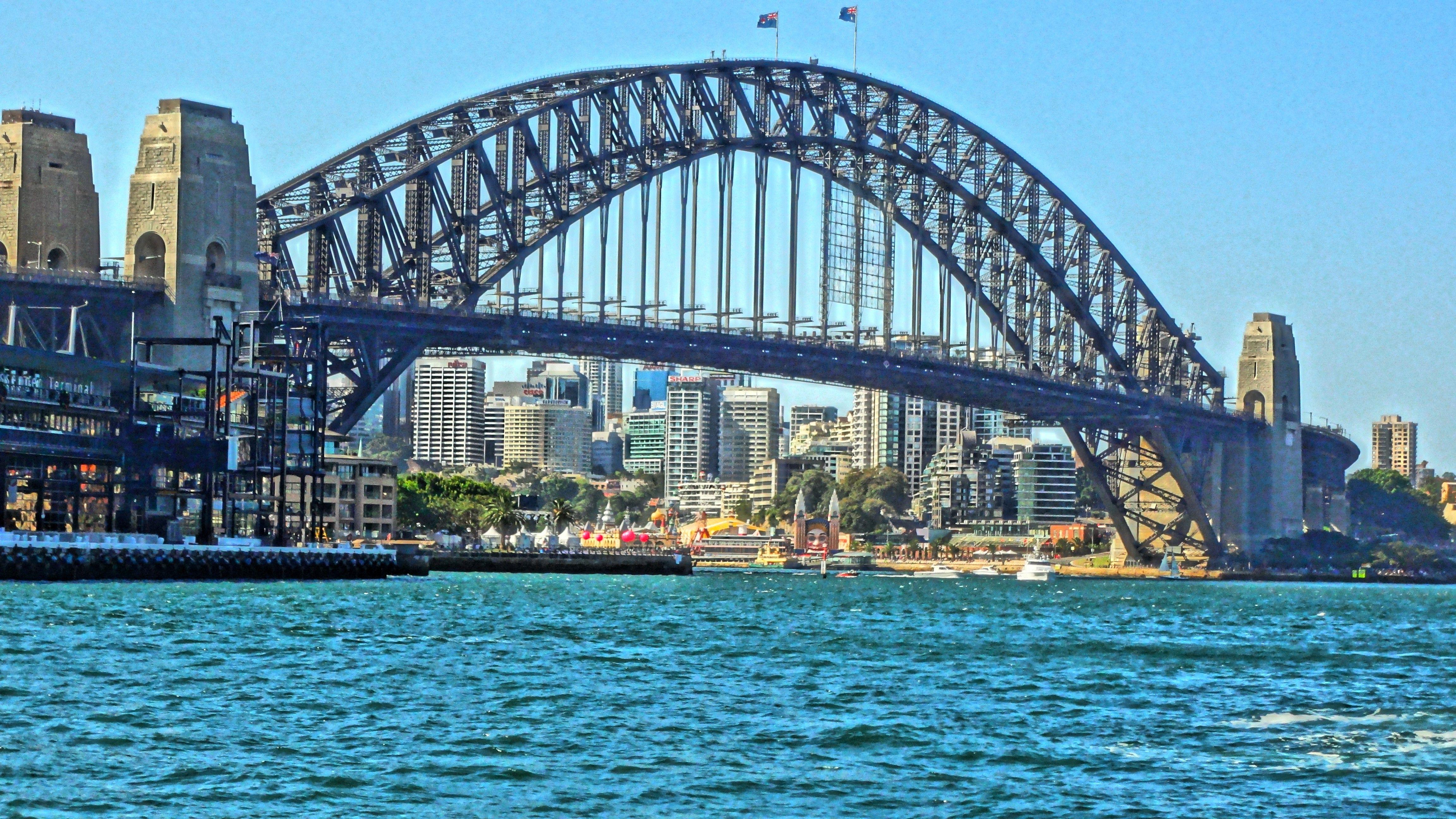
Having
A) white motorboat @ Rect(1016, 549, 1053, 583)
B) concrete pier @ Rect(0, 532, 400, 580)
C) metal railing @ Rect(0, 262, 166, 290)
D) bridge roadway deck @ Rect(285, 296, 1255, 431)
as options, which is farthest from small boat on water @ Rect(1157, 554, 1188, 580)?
metal railing @ Rect(0, 262, 166, 290)

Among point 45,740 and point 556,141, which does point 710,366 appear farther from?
point 45,740

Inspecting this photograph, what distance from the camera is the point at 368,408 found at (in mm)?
82500

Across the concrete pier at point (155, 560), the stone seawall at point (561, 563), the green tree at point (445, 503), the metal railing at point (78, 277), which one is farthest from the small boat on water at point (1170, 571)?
the metal railing at point (78, 277)

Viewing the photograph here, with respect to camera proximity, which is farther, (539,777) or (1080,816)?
(539,777)

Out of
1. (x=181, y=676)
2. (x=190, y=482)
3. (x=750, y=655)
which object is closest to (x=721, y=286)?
→ (x=190, y=482)

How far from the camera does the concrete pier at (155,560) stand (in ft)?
205

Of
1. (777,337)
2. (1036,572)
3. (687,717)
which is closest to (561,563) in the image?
(777,337)

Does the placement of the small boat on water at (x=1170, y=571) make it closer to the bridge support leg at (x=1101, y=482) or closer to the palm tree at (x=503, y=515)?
the bridge support leg at (x=1101, y=482)

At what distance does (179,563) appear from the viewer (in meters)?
67.7

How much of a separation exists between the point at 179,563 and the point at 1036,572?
69.8 meters

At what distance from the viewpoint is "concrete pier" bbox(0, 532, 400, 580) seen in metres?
62.5

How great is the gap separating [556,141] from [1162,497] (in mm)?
48883

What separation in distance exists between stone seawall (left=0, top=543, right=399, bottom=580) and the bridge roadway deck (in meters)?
9.12

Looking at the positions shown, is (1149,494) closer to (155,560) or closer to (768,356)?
(768,356)
